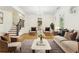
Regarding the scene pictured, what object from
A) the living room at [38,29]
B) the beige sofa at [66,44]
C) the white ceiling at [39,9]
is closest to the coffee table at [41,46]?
the living room at [38,29]

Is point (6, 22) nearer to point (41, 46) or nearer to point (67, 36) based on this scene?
point (41, 46)

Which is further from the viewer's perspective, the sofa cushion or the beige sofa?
the sofa cushion

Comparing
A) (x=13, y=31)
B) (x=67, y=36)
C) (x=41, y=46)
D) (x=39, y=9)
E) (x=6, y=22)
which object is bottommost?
(x=41, y=46)

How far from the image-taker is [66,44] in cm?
295

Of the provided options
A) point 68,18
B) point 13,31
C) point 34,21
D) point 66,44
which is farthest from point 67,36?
point 13,31

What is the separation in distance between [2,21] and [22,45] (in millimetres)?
736

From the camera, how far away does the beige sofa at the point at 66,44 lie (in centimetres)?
282

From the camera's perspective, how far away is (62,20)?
3.04m

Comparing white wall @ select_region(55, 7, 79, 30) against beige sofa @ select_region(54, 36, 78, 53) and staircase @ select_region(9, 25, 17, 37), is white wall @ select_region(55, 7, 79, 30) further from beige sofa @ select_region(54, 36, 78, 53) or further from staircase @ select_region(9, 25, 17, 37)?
staircase @ select_region(9, 25, 17, 37)

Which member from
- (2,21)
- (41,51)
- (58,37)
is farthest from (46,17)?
(2,21)

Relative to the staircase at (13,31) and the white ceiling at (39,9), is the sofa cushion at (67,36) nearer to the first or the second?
the white ceiling at (39,9)

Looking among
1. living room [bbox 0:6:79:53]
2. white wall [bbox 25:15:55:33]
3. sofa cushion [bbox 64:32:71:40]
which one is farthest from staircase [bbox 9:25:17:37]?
sofa cushion [bbox 64:32:71:40]

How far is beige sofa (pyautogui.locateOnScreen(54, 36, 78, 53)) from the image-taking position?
2822mm
